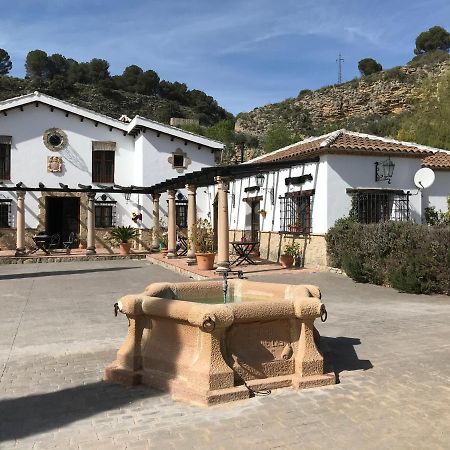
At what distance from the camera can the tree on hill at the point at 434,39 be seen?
211 feet

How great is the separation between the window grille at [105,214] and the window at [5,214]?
11.9 ft

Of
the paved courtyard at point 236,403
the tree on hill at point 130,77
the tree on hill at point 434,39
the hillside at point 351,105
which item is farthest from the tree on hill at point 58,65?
the paved courtyard at point 236,403

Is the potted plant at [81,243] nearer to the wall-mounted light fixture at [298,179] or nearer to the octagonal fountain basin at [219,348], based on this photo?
the wall-mounted light fixture at [298,179]

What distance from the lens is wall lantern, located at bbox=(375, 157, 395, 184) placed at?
579 inches

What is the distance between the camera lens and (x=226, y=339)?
4.46m

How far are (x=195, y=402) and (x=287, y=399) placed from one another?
83 cm

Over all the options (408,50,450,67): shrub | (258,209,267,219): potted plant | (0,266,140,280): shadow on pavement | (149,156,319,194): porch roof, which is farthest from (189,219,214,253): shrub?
(408,50,450,67): shrub

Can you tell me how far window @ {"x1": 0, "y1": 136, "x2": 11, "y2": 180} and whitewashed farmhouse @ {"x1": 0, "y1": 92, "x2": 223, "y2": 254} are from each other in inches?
1.5

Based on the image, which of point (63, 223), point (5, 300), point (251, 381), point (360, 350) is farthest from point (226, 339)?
point (63, 223)

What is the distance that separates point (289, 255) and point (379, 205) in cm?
331

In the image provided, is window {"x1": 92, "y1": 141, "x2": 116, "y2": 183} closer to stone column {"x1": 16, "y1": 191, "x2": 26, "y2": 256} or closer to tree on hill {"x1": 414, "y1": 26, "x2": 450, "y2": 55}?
stone column {"x1": 16, "y1": 191, "x2": 26, "y2": 256}

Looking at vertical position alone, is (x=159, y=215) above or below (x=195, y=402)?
above

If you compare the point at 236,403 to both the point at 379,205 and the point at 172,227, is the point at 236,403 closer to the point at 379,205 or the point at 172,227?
the point at 379,205

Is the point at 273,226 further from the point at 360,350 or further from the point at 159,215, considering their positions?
the point at 360,350
